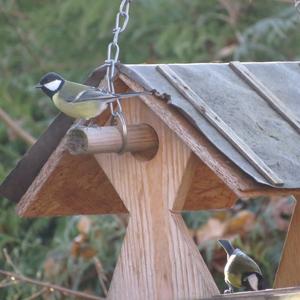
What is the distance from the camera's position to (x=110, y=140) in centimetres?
269

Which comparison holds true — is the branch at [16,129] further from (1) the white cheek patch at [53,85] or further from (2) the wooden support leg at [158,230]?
(2) the wooden support leg at [158,230]

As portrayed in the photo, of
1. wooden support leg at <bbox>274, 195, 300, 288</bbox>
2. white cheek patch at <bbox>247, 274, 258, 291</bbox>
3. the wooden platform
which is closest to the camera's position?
the wooden platform

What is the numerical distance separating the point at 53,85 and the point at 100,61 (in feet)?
8.88

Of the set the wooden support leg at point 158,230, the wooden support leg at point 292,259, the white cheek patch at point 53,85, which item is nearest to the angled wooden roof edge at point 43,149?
the wooden support leg at point 158,230

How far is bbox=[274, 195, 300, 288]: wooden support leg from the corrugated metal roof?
35 cm

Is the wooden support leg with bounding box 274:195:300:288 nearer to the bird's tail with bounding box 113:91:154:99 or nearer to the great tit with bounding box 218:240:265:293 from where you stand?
the great tit with bounding box 218:240:265:293

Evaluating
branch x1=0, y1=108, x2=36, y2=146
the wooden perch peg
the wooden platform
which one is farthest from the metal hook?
branch x1=0, y1=108, x2=36, y2=146

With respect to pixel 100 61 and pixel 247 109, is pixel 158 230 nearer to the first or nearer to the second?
pixel 247 109

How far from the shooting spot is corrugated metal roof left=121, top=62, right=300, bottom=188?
8.18 feet

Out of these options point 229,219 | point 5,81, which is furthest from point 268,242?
point 5,81

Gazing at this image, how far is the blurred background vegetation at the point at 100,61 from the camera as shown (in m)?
4.78

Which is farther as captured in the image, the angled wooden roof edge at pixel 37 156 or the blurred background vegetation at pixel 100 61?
the blurred background vegetation at pixel 100 61

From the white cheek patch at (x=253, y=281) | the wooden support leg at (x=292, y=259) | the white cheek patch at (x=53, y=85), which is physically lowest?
the white cheek patch at (x=253, y=281)

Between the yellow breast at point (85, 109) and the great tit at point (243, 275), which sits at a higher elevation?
the yellow breast at point (85, 109)
